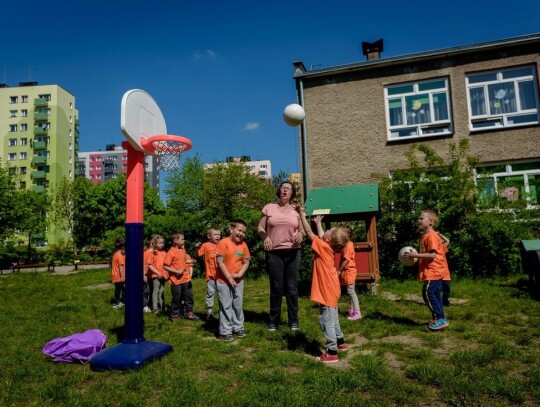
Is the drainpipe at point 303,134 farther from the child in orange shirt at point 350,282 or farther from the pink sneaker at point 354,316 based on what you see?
the pink sneaker at point 354,316

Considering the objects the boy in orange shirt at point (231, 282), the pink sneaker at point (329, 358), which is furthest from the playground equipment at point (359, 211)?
the pink sneaker at point (329, 358)

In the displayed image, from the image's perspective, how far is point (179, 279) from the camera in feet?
25.6

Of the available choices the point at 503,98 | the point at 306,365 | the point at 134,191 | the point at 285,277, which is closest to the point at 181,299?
the point at 285,277

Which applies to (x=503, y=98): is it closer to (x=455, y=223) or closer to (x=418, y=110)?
(x=418, y=110)

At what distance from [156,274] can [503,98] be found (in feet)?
48.0

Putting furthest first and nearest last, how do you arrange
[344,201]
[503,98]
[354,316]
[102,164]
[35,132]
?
1. [102,164]
2. [35,132]
3. [503,98]
4. [344,201]
5. [354,316]

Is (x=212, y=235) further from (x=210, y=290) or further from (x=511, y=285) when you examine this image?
(x=511, y=285)

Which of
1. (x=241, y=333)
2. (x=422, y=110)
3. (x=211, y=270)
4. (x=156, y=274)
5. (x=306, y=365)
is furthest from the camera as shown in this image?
(x=422, y=110)

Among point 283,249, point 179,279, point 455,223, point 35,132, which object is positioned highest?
point 35,132

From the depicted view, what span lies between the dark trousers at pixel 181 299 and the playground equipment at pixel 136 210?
2.11 m

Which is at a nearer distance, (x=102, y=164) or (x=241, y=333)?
(x=241, y=333)

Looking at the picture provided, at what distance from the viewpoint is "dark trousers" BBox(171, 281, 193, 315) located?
25.2 ft

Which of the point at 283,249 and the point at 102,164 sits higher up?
the point at 102,164

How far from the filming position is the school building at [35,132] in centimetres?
7256
